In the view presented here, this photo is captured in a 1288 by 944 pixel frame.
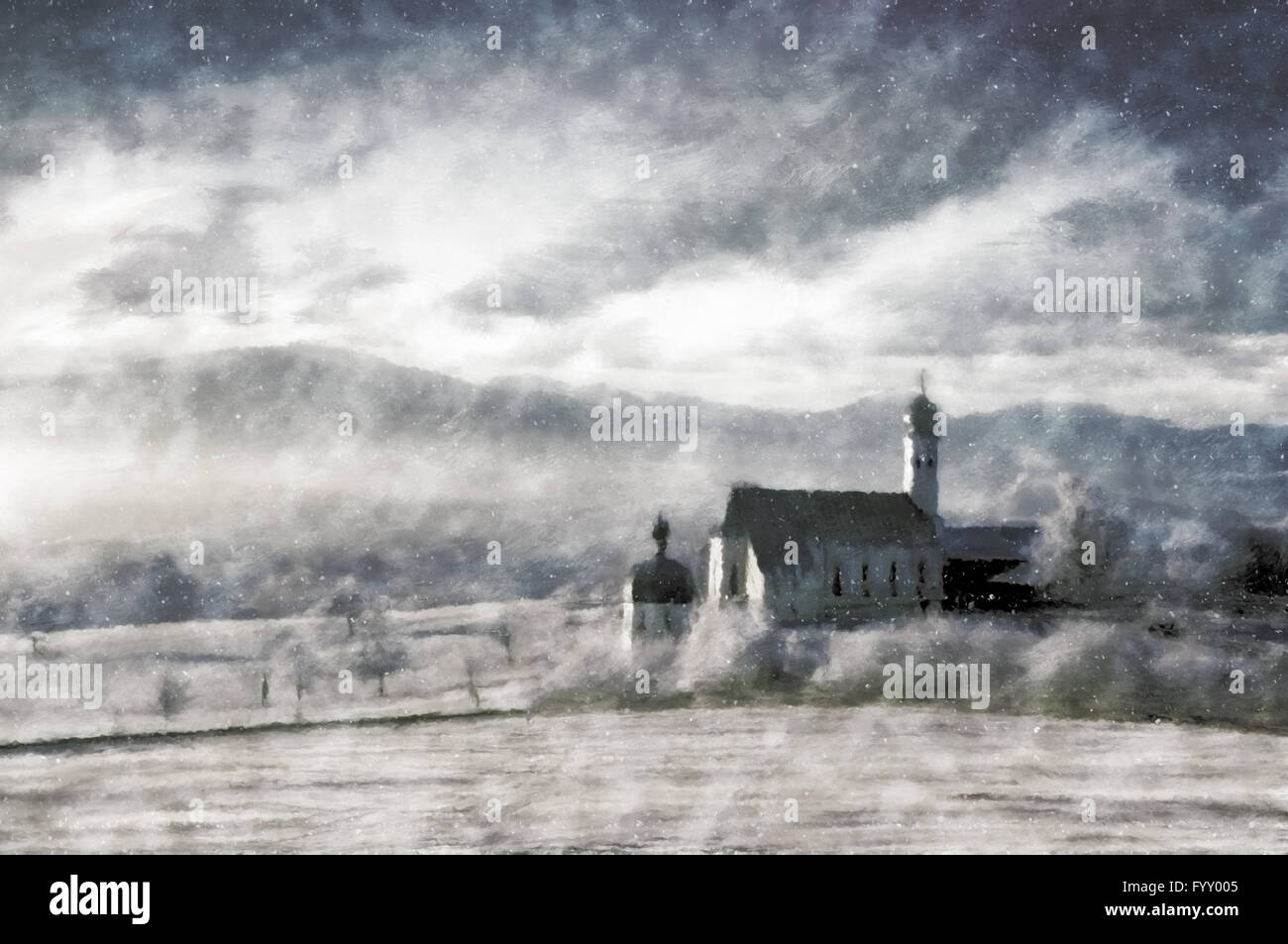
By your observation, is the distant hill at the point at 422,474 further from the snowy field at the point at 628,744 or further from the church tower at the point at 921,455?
the snowy field at the point at 628,744

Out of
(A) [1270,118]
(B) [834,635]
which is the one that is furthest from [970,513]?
(A) [1270,118]

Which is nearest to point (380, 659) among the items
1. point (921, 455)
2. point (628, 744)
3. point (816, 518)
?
point (628, 744)

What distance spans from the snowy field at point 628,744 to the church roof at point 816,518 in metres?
0.54

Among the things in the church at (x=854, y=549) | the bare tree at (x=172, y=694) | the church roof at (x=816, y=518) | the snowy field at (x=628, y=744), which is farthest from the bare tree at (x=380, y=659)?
the church roof at (x=816, y=518)

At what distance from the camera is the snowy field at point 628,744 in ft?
21.9

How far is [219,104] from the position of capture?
6.91 meters

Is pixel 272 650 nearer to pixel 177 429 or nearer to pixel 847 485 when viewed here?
pixel 177 429

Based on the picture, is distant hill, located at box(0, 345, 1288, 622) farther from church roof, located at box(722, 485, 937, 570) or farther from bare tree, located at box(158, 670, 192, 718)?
bare tree, located at box(158, 670, 192, 718)

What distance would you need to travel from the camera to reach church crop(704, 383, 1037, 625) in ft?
22.2

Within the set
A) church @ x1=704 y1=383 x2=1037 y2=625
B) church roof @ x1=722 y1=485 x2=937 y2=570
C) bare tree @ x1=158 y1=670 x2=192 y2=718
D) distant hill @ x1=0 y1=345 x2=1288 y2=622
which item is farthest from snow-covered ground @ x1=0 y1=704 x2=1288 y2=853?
church roof @ x1=722 y1=485 x2=937 y2=570

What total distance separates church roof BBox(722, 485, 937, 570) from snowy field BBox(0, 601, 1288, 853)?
0.54m

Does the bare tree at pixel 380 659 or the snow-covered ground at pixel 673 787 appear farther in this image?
the bare tree at pixel 380 659

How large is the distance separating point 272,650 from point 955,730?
159 inches

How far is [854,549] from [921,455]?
2.29ft
